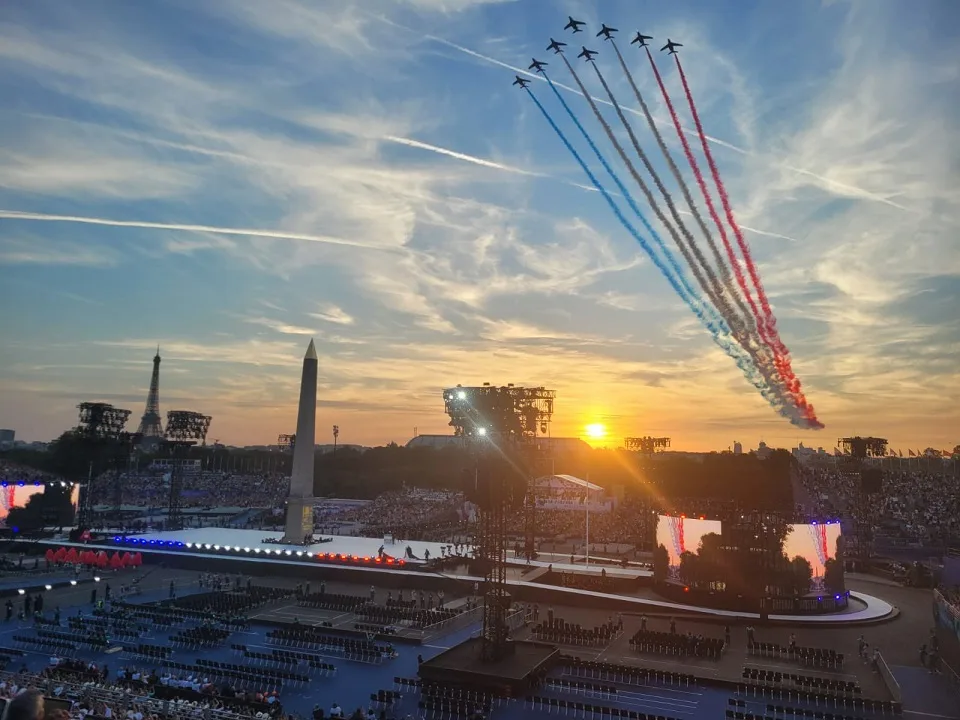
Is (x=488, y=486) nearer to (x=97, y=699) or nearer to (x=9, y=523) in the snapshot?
(x=97, y=699)

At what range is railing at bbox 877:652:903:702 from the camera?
72.0ft

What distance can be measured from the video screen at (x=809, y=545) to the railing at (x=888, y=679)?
859 centimetres

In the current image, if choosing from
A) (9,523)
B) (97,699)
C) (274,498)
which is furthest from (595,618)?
(274,498)

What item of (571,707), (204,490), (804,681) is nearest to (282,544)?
(571,707)

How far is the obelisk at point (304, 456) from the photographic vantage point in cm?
4800

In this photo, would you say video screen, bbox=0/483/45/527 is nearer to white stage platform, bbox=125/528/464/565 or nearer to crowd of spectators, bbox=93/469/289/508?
white stage platform, bbox=125/528/464/565

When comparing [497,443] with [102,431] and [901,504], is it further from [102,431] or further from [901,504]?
[102,431]

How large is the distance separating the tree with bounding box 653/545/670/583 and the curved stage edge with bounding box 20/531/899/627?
240 cm

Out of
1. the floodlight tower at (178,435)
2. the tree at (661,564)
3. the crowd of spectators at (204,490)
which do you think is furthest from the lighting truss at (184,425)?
the tree at (661,564)

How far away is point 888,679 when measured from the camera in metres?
23.3

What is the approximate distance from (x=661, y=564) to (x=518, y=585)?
27.2 ft

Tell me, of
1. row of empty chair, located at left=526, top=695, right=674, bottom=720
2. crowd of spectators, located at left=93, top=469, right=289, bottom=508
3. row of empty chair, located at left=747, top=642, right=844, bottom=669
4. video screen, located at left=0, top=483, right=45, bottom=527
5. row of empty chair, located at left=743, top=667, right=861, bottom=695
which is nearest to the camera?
row of empty chair, located at left=526, top=695, right=674, bottom=720

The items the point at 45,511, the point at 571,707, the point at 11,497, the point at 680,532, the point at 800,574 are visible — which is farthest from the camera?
the point at 45,511

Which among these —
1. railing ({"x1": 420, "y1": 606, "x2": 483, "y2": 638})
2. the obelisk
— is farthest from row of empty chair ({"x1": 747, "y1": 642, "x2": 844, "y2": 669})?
the obelisk
